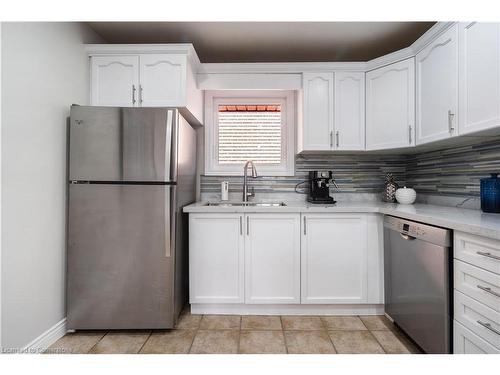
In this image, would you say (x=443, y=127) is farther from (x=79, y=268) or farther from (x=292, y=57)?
(x=79, y=268)

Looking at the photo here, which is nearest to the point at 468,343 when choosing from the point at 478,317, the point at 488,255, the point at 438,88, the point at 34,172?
the point at 478,317

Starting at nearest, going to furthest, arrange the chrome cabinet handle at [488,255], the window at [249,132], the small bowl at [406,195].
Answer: the chrome cabinet handle at [488,255], the small bowl at [406,195], the window at [249,132]

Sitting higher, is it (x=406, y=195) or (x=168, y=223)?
(x=406, y=195)

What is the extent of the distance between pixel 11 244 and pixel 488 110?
2.79 m

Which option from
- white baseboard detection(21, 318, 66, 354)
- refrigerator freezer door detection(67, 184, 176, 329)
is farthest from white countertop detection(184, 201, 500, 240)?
white baseboard detection(21, 318, 66, 354)

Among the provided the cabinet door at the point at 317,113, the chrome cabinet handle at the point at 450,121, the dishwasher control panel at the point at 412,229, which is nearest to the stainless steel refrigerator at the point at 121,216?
the cabinet door at the point at 317,113

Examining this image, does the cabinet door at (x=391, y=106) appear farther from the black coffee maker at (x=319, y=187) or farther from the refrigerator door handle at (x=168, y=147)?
the refrigerator door handle at (x=168, y=147)

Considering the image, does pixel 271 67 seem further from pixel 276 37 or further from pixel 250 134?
pixel 250 134

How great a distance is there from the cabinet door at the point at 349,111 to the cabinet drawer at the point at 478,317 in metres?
1.45

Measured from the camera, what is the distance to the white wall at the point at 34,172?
1.50m

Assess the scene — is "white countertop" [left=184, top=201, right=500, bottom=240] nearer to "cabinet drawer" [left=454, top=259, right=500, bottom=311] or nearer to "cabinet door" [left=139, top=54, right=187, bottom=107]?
"cabinet drawer" [left=454, top=259, right=500, bottom=311]

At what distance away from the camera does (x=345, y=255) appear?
7.11ft

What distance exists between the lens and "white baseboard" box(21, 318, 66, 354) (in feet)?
5.42

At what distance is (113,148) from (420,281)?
2.22 meters
